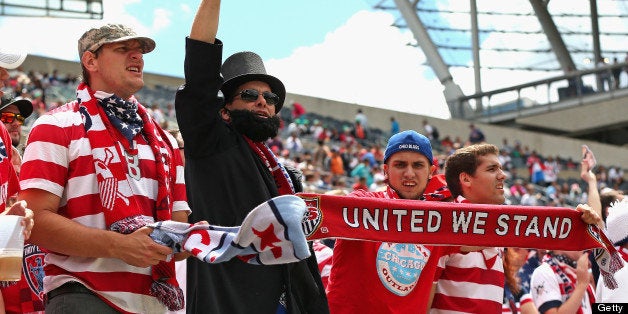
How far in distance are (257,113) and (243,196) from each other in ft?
1.50

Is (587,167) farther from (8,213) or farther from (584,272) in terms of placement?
(8,213)

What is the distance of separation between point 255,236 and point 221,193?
70 centimetres

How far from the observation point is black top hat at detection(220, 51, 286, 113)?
193 inches

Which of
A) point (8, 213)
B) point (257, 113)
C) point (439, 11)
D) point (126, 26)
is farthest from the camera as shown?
point (439, 11)

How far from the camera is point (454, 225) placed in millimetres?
5555

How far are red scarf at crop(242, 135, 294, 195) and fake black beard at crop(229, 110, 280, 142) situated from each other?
1.5 inches

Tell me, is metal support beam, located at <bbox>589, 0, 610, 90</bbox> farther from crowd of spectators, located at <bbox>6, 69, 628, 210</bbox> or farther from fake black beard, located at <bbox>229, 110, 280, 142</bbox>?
fake black beard, located at <bbox>229, 110, 280, 142</bbox>

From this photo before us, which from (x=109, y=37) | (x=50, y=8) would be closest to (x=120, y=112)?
(x=109, y=37)

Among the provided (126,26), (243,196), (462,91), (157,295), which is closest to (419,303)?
(243,196)

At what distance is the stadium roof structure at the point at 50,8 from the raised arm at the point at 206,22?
25064mm

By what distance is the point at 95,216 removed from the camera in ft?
13.5

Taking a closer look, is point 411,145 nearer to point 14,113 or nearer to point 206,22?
point 206,22

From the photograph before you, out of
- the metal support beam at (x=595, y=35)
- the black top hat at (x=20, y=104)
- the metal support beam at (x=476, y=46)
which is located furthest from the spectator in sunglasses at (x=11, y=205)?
the metal support beam at (x=595, y=35)

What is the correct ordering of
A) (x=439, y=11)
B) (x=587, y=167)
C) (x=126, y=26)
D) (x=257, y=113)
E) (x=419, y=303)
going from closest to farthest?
(x=126, y=26) < (x=257, y=113) < (x=419, y=303) < (x=587, y=167) < (x=439, y=11)
